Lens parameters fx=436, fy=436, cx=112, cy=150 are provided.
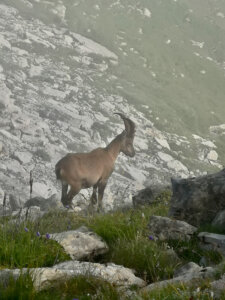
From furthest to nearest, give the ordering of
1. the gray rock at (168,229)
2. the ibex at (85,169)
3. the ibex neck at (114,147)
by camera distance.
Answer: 1. the ibex neck at (114,147)
2. the ibex at (85,169)
3. the gray rock at (168,229)

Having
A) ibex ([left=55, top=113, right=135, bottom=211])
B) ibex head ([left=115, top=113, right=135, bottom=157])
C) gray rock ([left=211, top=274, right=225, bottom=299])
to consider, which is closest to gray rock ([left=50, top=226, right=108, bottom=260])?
gray rock ([left=211, top=274, right=225, bottom=299])

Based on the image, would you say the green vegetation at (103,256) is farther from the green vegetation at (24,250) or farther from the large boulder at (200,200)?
the large boulder at (200,200)

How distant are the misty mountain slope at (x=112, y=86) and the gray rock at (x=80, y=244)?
1229mm

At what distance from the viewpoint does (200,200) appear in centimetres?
719

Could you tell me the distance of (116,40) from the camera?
57750 millimetres

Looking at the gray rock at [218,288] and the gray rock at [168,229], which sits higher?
the gray rock at [218,288]

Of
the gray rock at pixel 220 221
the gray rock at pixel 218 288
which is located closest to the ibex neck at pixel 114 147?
the gray rock at pixel 220 221

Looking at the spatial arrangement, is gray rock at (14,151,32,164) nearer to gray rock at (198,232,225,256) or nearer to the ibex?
the ibex

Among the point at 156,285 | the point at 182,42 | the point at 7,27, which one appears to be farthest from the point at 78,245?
the point at 182,42

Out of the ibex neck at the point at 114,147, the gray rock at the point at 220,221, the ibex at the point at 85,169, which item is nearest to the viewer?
the gray rock at the point at 220,221

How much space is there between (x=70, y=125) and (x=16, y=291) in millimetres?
24236

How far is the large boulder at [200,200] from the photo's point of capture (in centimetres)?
702

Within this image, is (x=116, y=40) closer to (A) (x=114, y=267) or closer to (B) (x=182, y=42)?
(B) (x=182, y=42)

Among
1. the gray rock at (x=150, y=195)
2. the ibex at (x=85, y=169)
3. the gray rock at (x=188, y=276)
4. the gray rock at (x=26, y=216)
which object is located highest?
the gray rock at (x=188, y=276)
